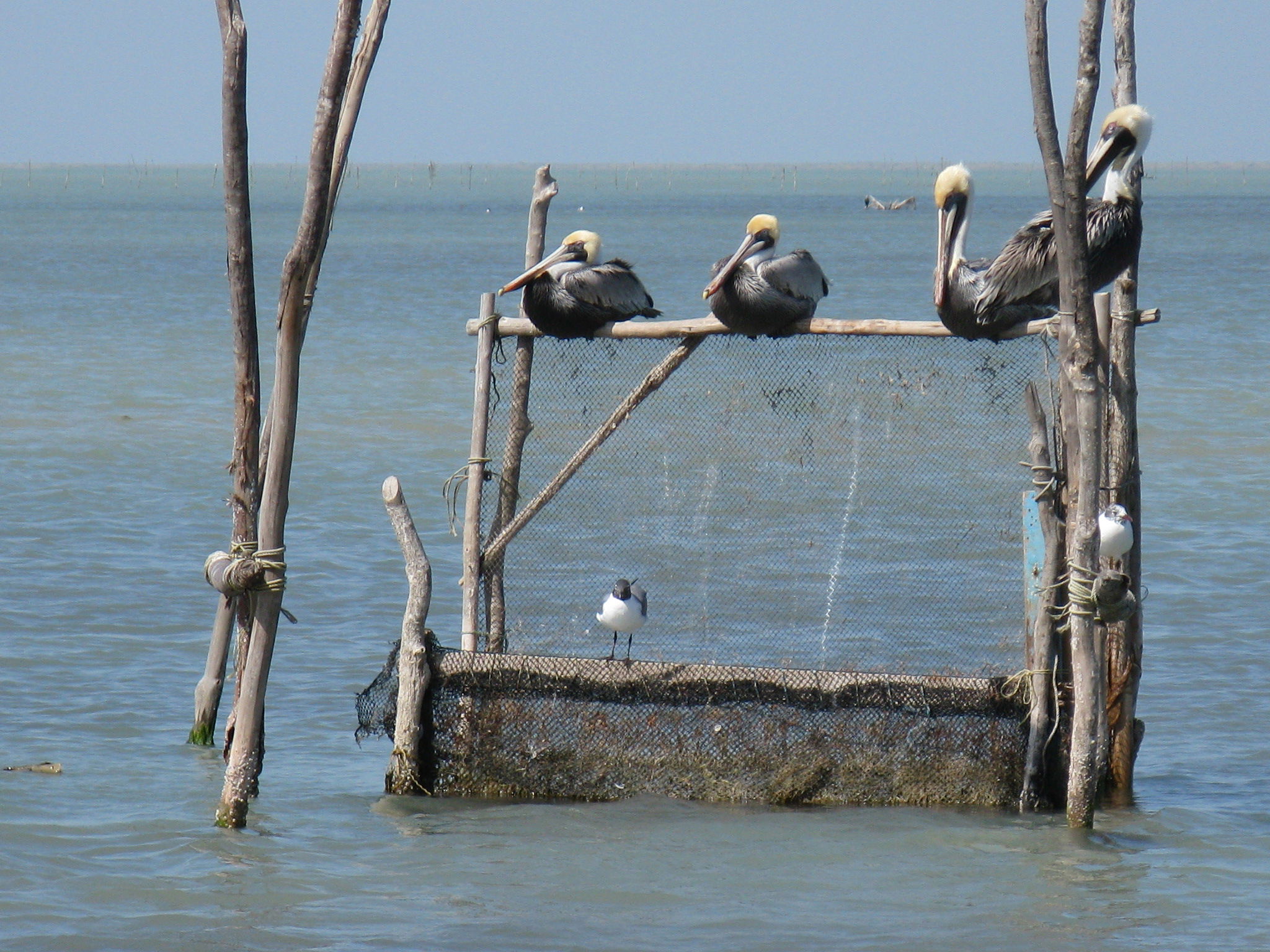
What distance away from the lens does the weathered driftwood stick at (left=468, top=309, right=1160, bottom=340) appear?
6.28 m

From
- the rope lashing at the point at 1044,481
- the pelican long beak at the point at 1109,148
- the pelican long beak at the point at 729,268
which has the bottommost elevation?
the rope lashing at the point at 1044,481

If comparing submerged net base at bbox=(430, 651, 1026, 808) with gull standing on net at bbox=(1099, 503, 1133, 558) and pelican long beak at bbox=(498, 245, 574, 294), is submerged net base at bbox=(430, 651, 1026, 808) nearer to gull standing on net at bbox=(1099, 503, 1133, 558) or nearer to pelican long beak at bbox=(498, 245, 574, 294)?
gull standing on net at bbox=(1099, 503, 1133, 558)

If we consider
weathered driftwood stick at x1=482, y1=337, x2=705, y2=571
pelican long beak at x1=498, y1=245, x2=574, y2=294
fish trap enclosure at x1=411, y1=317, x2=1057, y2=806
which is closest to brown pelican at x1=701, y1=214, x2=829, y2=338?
fish trap enclosure at x1=411, y1=317, x2=1057, y2=806

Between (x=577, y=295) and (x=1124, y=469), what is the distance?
2359 millimetres

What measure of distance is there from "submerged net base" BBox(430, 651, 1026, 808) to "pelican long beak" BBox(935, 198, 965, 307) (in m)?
1.53

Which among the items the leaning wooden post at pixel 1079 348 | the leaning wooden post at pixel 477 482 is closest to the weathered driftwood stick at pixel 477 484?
the leaning wooden post at pixel 477 482

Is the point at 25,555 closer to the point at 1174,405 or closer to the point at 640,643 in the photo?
the point at 640,643

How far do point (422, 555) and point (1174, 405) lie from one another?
44.1 feet

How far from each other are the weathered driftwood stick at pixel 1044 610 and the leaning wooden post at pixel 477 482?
7.33 ft

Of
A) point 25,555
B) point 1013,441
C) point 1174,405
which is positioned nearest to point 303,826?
point 1013,441

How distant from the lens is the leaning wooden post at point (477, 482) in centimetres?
691

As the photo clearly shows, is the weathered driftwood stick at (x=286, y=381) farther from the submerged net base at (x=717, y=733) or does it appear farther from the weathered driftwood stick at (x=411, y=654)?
the submerged net base at (x=717, y=733)

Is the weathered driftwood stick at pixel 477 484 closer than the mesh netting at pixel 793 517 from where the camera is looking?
Yes

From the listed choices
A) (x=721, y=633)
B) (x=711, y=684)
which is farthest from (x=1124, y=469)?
(x=721, y=633)
